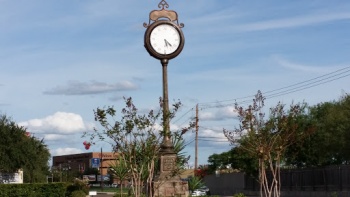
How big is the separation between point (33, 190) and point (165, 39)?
21.5m

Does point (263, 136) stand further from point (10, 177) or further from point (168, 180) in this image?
point (10, 177)

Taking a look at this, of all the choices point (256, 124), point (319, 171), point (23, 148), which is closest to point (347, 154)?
point (319, 171)

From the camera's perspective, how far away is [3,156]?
50.3m

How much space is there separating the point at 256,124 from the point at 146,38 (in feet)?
22.4

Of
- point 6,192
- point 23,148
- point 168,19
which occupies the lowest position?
point 6,192

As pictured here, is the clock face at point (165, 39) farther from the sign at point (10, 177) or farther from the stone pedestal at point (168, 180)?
the sign at point (10, 177)

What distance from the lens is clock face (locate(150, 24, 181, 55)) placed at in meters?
24.6

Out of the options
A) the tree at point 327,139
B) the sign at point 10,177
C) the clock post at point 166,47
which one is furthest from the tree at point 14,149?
the clock post at point 166,47

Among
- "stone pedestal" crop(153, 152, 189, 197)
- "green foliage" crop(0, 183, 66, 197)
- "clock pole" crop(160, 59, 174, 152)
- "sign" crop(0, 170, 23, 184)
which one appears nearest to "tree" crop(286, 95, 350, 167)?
"green foliage" crop(0, 183, 66, 197)

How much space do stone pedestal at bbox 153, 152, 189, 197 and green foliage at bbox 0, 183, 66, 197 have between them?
20.0 meters

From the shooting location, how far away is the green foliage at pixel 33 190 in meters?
42.2

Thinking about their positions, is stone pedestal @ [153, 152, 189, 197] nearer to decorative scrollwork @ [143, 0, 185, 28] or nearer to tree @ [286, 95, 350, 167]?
decorative scrollwork @ [143, 0, 185, 28]

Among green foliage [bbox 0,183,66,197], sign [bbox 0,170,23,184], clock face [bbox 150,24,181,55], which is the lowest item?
green foliage [bbox 0,183,66,197]

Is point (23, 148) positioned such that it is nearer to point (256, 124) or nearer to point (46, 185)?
point (46, 185)
